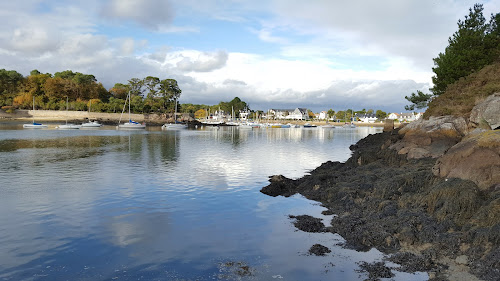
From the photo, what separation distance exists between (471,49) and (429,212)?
116 feet

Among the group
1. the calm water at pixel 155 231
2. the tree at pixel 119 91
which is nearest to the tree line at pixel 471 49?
the calm water at pixel 155 231

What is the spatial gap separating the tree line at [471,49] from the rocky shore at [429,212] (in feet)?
69.7

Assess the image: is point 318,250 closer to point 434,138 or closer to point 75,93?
point 434,138

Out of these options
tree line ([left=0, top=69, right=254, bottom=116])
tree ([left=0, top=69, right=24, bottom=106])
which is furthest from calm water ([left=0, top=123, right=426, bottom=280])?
tree ([left=0, top=69, right=24, bottom=106])

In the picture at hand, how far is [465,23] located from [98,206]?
4764cm

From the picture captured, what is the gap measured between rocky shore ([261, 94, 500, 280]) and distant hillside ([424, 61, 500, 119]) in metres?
7.46

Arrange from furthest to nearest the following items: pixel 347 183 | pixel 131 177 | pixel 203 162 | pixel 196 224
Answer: pixel 203 162 → pixel 131 177 → pixel 347 183 → pixel 196 224

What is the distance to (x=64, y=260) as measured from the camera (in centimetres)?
1088

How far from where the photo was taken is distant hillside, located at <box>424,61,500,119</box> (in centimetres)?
2872

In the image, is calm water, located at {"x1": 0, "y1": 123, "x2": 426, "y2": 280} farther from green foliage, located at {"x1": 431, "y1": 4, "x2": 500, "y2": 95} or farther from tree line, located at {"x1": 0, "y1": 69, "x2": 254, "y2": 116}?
tree line, located at {"x1": 0, "y1": 69, "x2": 254, "y2": 116}

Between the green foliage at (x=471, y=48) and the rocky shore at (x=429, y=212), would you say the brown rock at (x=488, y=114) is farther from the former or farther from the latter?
the green foliage at (x=471, y=48)

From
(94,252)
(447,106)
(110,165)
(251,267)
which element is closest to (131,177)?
(110,165)

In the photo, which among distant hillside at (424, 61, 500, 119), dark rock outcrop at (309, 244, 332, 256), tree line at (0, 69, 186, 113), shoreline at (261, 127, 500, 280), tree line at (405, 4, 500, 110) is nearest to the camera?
shoreline at (261, 127, 500, 280)

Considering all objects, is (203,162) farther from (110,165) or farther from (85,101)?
(85,101)
